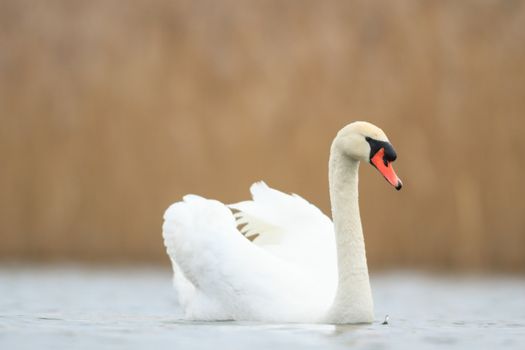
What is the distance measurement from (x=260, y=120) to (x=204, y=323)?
6.42 metres

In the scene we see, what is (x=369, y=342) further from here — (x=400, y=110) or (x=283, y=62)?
(x=283, y=62)

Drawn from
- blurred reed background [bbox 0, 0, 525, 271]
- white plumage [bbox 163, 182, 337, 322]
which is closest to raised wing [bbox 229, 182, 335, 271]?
white plumage [bbox 163, 182, 337, 322]

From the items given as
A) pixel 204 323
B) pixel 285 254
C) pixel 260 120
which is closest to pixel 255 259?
pixel 204 323

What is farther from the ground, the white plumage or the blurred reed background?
the blurred reed background

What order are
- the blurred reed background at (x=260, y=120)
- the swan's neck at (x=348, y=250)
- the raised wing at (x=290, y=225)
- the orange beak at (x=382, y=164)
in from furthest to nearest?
1. the blurred reed background at (x=260, y=120)
2. the raised wing at (x=290, y=225)
3. the swan's neck at (x=348, y=250)
4. the orange beak at (x=382, y=164)

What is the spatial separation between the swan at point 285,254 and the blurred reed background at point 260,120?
4.67 metres

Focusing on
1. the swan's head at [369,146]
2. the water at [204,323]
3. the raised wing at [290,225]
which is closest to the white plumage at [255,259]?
the raised wing at [290,225]

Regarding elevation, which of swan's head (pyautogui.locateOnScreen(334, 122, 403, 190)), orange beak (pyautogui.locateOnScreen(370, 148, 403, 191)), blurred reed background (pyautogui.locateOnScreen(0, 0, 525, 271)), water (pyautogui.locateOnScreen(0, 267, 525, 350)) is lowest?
water (pyautogui.locateOnScreen(0, 267, 525, 350))

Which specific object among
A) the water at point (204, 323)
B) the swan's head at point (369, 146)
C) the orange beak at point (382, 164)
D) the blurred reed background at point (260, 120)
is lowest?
the water at point (204, 323)

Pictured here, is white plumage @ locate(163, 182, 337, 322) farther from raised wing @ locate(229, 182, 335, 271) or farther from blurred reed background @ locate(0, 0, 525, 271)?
blurred reed background @ locate(0, 0, 525, 271)

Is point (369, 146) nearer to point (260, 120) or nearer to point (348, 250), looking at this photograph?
point (348, 250)

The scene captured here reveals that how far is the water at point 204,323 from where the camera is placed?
6543mm

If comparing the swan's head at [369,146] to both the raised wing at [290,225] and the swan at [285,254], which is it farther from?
the raised wing at [290,225]

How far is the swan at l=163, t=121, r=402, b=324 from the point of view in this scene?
7.13 m
